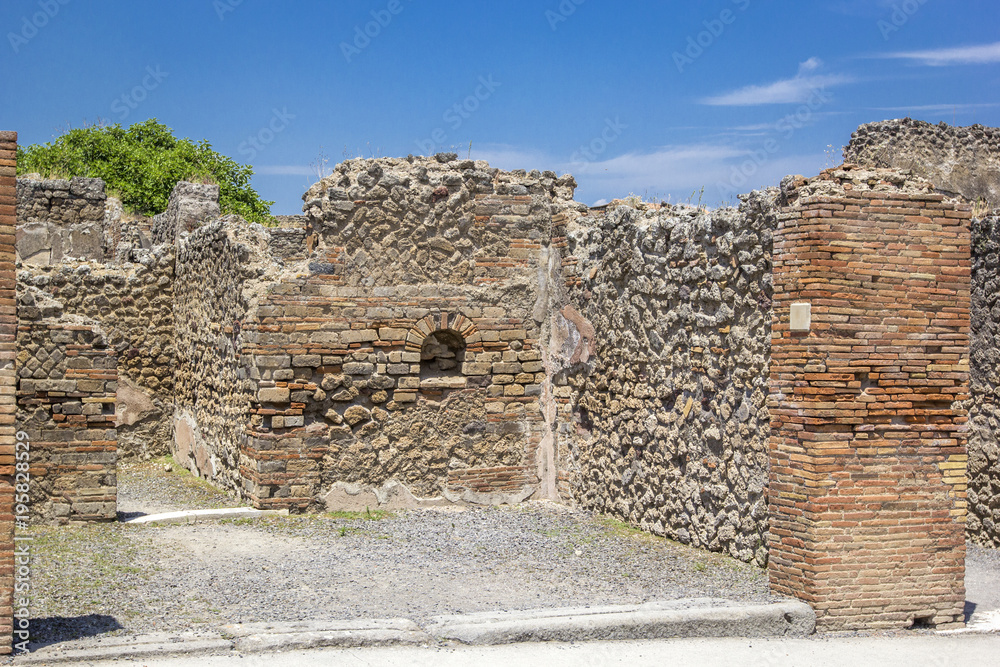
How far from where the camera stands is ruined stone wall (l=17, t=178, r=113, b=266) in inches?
582

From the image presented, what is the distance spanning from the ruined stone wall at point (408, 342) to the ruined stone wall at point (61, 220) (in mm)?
6447

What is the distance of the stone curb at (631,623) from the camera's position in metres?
6.19

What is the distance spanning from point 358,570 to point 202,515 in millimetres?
2395

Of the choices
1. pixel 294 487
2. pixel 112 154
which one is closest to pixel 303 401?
pixel 294 487

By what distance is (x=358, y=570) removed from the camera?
773cm

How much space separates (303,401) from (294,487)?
0.84 m

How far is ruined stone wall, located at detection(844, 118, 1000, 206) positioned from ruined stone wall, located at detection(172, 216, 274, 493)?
11.5 metres

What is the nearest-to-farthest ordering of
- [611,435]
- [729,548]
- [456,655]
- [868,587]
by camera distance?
[456,655] < [868,587] < [729,548] < [611,435]

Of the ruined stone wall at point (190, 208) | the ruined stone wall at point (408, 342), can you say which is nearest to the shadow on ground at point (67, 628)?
the ruined stone wall at point (408, 342)

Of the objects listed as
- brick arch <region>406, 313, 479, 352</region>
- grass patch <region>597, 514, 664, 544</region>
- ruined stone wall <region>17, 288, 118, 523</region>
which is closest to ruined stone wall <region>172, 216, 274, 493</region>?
ruined stone wall <region>17, 288, 118, 523</region>

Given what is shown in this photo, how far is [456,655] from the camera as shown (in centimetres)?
593

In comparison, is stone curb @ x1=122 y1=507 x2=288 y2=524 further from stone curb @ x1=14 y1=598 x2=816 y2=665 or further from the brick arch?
stone curb @ x1=14 y1=598 x2=816 y2=665

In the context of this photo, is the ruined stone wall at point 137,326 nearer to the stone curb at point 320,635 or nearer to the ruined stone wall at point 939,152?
the stone curb at point 320,635

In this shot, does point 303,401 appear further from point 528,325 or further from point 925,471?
point 925,471
